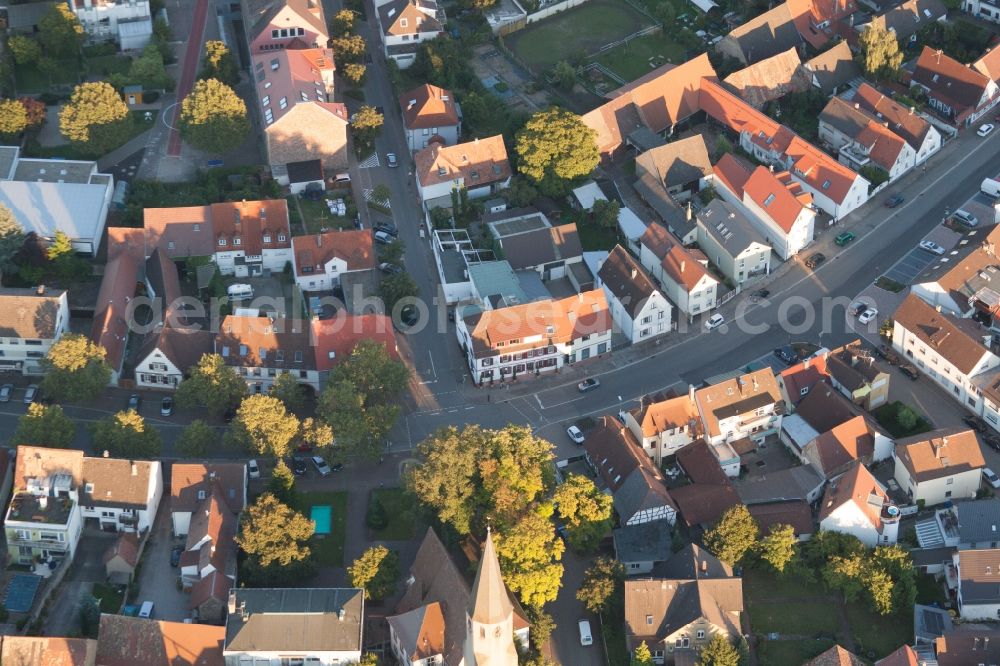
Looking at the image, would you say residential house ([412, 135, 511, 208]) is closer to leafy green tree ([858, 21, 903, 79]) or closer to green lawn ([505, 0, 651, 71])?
green lawn ([505, 0, 651, 71])

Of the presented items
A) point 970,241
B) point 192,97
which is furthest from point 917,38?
point 192,97

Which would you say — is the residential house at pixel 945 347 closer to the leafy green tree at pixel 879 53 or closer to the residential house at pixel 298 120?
the leafy green tree at pixel 879 53

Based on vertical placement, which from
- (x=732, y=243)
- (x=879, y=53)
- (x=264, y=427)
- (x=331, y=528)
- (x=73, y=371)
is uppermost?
(x=879, y=53)

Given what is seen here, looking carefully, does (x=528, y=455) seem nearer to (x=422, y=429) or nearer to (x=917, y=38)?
(x=422, y=429)

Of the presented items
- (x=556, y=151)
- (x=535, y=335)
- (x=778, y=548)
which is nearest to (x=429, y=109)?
(x=556, y=151)

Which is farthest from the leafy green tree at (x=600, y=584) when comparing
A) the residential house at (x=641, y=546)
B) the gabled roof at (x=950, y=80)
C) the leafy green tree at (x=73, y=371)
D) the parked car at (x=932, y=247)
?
the gabled roof at (x=950, y=80)

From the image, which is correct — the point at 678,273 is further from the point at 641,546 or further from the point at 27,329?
the point at 27,329

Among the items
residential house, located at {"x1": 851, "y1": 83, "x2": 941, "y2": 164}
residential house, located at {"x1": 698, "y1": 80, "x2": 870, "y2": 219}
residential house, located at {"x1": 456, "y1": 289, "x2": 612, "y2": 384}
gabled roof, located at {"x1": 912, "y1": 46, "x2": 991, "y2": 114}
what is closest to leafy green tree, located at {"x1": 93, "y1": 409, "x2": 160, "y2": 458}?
residential house, located at {"x1": 456, "y1": 289, "x2": 612, "y2": 384}
